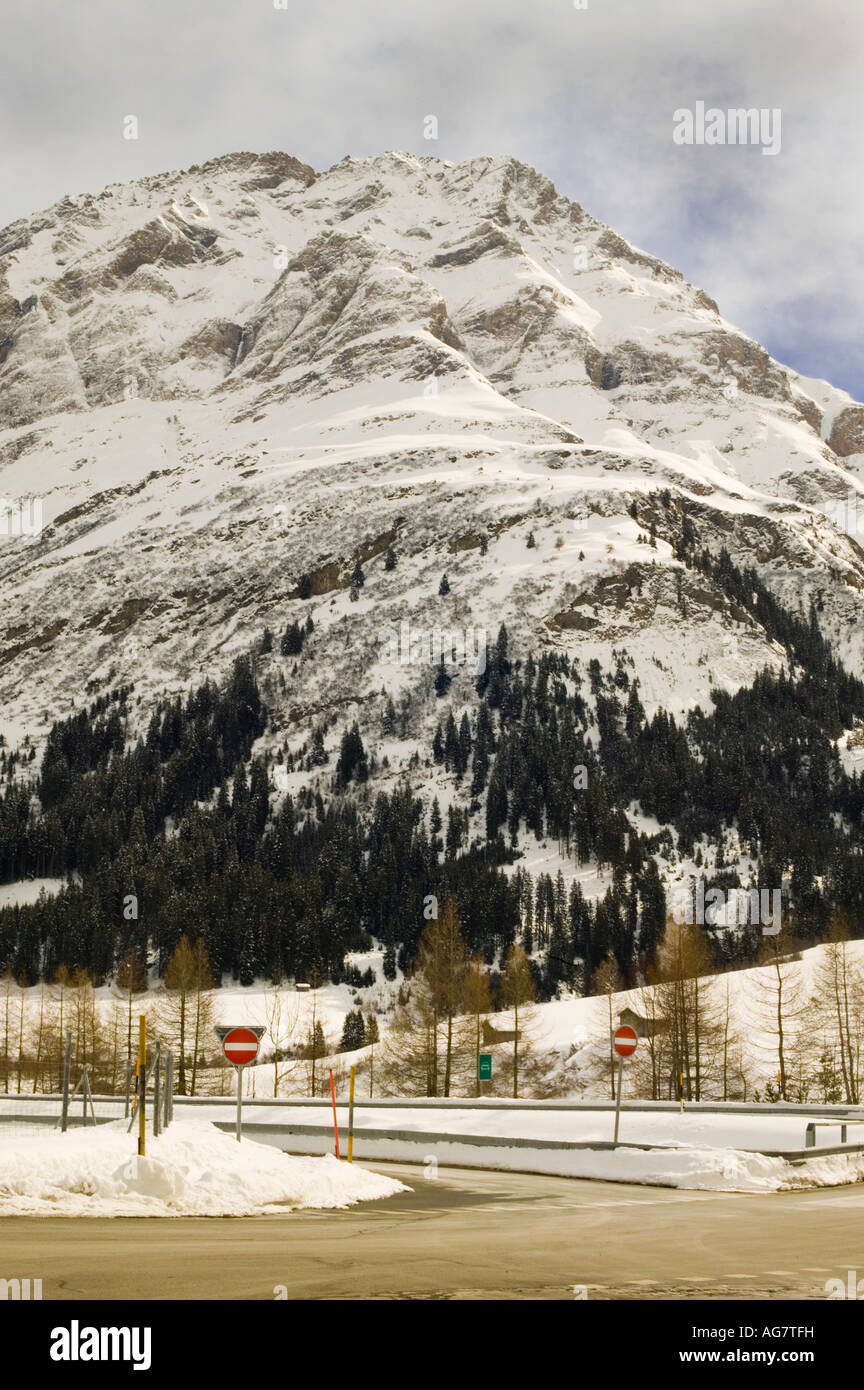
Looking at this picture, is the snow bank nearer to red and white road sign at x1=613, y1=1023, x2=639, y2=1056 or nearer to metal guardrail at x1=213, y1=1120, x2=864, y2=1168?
red and white road sign at x1=613, y1=1023, x2=639, y2=1056

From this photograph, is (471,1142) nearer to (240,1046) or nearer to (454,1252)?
(240,1046)

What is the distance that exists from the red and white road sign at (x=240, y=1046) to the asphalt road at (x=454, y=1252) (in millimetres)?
3425

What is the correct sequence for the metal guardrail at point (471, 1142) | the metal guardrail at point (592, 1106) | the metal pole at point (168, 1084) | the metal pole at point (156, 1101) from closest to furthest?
the metal pole at point (156, 1101) < the metal pole at point (168, 1084) < the metal guardrail at point (471, 1142) < the metal guardrail at point (592, 1106)

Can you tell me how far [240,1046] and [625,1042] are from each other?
10853mm

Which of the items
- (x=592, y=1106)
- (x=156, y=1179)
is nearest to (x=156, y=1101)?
(x=156, y=1179)

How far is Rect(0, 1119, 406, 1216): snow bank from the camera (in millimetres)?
17922

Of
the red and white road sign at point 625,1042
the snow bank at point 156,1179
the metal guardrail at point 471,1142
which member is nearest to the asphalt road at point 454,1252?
the snow bank at point 156,1179

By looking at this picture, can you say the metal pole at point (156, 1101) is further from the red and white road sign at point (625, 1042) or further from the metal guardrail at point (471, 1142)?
the metal guardrail at point (471, 1142)

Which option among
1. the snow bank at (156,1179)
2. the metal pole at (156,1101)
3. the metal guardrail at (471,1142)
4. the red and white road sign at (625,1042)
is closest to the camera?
the snow bank at (156,1179)

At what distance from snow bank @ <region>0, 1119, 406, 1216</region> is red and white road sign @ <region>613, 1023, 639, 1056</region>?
30.2ft

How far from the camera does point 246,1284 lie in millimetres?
11836

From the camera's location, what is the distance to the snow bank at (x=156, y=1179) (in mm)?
17922

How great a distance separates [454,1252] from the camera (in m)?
14.8
